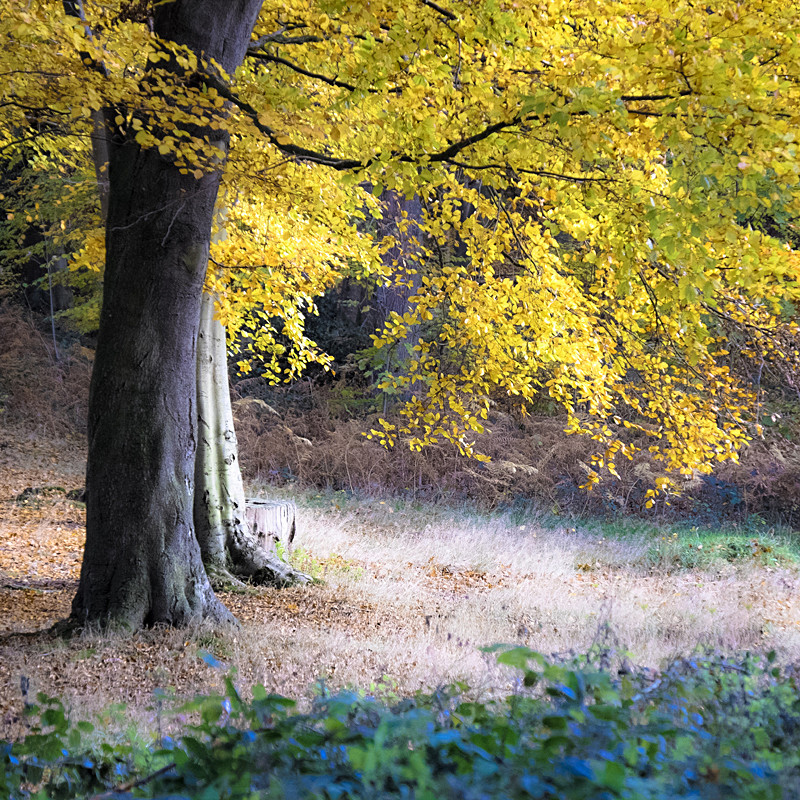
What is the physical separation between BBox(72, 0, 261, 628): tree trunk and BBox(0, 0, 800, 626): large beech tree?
0.02 m

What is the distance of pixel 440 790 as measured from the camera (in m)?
1.93

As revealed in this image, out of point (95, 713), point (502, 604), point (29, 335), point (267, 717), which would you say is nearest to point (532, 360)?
point (502, 604)

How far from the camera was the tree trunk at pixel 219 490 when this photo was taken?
795 cm

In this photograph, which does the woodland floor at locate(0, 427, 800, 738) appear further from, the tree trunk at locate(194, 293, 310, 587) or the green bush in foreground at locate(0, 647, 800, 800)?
the tree trunk at locate(194, 293, 310, 587)

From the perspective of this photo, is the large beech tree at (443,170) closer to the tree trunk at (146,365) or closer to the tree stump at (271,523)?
the tree trunk at (146,365)

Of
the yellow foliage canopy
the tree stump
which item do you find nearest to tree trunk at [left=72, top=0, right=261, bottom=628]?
the yellow foliage canopy

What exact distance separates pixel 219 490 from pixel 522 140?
15.9ft

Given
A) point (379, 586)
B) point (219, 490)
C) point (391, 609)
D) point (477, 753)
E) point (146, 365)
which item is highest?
point (146, 365)

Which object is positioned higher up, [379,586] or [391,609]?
[391,609]

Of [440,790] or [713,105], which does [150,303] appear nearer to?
[713,105]

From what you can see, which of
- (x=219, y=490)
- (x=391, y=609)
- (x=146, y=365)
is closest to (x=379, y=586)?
(x=391, y=609)

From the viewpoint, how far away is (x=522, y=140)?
17.1 feet

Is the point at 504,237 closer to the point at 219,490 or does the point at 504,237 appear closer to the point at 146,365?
the point at 146,365

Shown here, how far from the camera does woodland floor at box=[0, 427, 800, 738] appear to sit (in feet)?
16.7
